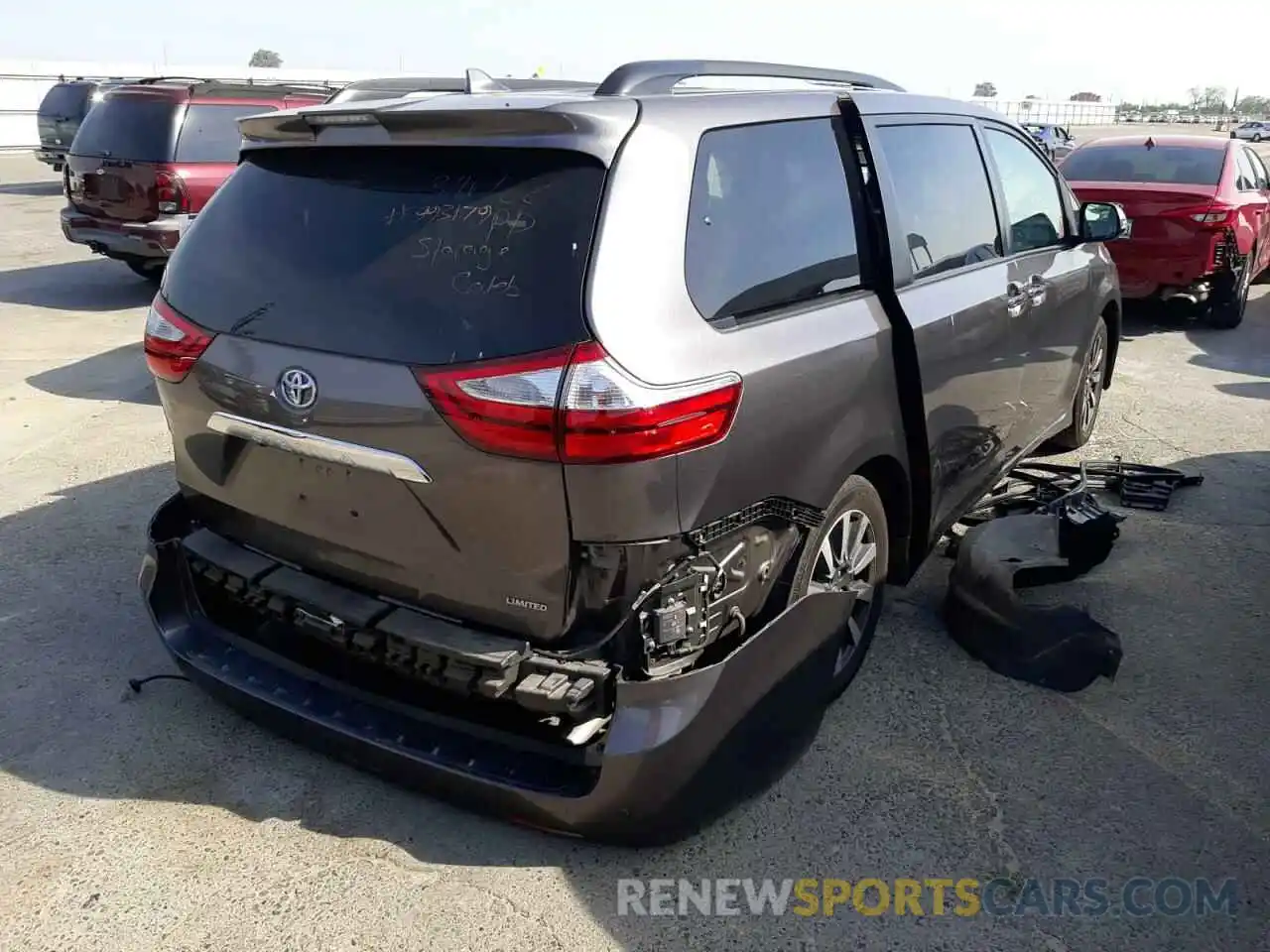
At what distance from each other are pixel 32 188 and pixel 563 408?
22.4 m

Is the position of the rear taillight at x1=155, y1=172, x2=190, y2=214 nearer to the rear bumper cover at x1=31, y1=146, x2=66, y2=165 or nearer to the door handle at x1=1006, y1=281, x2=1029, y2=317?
the door handle at x1=1006, y1=281, x2=1029, y2=317

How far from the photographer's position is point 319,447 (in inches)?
101

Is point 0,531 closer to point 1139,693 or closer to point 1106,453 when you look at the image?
point 1139,693

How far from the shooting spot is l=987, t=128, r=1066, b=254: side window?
14.6 feet

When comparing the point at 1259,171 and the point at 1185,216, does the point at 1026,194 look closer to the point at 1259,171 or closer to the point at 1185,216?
the point at 1185,216

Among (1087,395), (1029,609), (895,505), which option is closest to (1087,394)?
(1087,395)

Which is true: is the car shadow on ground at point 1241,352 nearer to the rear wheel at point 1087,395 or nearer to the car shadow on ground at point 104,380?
the rear wheel at point 1087,395

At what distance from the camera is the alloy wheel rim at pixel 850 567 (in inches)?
124

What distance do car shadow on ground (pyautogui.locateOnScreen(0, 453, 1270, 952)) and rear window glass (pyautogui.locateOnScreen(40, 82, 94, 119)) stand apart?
69.1 feet

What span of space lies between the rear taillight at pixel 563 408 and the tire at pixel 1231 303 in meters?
8.58

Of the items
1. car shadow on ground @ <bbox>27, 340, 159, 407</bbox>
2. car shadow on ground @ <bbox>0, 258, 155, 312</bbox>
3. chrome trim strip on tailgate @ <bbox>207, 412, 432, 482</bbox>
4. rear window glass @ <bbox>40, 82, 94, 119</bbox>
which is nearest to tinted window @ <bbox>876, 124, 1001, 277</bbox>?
chrome trim strip on tailgate @ <bbox>207, 412, 432, 482</bbox>

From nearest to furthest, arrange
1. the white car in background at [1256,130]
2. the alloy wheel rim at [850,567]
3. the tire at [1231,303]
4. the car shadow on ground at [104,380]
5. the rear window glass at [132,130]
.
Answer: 1. the alloy wheel rim at [850,567]
2. the car shadow on ground at [104,380]
3. the tire at [1231,303]
4. the rear window glass at [132,130]
5. the white car in background at [1256,130]

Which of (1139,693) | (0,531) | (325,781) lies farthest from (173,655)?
(1139,693)

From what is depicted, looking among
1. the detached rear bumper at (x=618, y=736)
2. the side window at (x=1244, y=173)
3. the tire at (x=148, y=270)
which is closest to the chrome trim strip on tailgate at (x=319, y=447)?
the detached rear bumper at (x=618, y=736)
